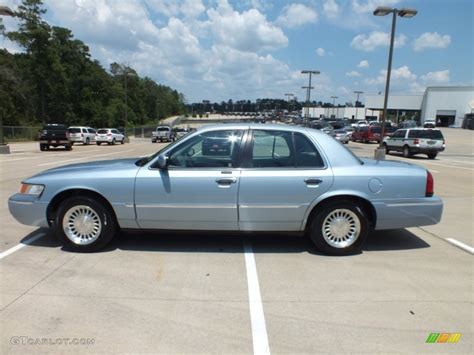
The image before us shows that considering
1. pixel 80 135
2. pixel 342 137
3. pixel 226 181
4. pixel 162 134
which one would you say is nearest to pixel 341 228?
pixel 226 181

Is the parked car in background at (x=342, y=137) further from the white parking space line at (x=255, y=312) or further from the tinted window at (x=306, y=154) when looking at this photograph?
the white parking space line at (x=255, y=312)

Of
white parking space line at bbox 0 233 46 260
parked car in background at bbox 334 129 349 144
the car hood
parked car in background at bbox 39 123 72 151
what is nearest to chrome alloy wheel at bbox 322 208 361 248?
the car hood

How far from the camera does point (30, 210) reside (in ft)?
16.8

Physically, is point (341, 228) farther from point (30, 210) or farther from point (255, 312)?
point (30, 210)

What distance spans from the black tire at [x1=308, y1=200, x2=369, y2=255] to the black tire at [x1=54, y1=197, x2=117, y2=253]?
2.56 m

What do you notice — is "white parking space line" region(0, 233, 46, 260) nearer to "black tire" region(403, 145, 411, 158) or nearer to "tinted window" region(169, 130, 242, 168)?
"tinted window" region(169, 130, 242, 168)

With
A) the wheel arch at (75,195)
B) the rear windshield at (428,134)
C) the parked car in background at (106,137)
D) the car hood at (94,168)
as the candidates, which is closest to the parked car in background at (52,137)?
the parked car in background at (106,137)

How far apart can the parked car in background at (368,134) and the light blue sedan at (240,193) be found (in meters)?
35.5

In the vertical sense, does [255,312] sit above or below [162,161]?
below

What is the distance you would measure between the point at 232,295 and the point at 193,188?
58.0 inches

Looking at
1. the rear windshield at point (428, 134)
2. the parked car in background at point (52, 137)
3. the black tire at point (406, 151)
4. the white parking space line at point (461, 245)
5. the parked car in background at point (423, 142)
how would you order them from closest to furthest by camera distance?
1. the white parking space line at point (461, 245)
2. the parked car in background at point (423, 142)
3. the rear windshield at point (428, 134)
4. the black tire at point (406, 151)
5. the parked car in background at point (52, 137)

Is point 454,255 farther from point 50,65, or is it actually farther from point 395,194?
point 50,65

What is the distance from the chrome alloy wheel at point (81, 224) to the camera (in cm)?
505

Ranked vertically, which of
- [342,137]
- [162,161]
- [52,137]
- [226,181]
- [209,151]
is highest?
[209,151]
